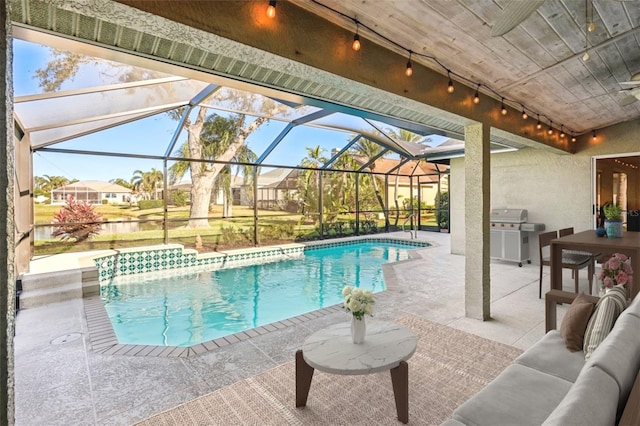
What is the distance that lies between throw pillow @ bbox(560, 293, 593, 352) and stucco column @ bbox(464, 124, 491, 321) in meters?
1.79

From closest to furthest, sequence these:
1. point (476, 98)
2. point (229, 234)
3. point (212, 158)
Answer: point (476, 98), point (212, 158), point (229, 234)

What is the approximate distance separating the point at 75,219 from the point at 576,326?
11.3 meters

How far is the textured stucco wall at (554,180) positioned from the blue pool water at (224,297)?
378 centimetres

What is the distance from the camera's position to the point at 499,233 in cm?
745

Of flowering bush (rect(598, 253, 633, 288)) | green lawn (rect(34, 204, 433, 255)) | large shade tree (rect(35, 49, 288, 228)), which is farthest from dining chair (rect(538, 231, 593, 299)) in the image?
green lawn (rect(34, 204, 433, 255))

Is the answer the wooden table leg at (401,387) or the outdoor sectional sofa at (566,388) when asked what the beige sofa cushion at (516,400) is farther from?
the wooden table leg at (401,387)

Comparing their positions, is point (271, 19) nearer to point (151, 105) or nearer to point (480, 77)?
point (480, 77)

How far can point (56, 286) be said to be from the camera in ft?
17.5

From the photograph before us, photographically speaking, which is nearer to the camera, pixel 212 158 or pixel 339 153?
pixel 339 153

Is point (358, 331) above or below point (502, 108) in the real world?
below

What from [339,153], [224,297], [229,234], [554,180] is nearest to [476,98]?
[554,180]

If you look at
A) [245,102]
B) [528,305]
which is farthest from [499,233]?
[245,102]

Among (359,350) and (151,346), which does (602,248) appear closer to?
(359,350)

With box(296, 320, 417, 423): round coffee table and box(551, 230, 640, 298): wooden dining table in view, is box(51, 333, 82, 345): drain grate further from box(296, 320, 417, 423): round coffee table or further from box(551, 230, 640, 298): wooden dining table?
box(551, 230, 640, 298): wooden dining table
